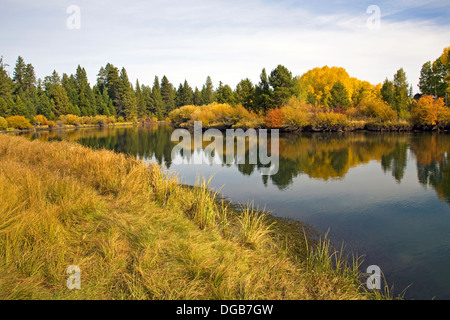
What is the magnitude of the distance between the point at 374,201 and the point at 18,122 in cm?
5805

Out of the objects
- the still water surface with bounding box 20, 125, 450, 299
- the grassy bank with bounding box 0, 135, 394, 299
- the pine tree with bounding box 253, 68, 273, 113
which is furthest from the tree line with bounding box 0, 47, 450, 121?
the grassy bank with bounding box 0, 135, 394, 299

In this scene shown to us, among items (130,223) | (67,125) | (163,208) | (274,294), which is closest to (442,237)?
(274,294)

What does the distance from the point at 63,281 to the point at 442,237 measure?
7.73 m

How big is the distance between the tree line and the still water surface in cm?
2540

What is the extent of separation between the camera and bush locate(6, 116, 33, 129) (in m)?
49.0

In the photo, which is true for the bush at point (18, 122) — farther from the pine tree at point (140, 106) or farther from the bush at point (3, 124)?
the pine tree at point (140, 106)

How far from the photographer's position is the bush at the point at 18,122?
161ft

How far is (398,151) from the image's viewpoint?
789 inches

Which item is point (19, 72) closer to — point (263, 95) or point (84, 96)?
point (84, 96)

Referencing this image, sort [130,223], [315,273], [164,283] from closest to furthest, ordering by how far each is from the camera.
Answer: [164,283]
[315,273]
[130,223]

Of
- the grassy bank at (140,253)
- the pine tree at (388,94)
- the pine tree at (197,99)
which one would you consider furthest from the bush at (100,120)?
the grassy bank at (140,253)

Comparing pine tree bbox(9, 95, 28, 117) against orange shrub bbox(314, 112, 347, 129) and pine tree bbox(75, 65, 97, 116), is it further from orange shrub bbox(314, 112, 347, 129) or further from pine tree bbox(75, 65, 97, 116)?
orange shrub bbox(314, 112, 347, 129)

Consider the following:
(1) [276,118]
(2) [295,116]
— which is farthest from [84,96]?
(2) [295,116]
